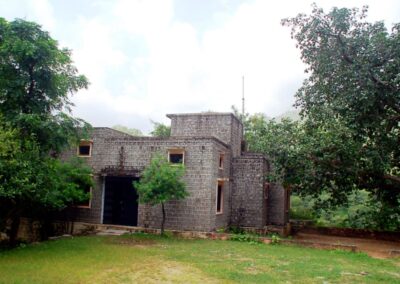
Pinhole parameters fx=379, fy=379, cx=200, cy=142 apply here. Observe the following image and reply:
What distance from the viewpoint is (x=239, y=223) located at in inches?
730

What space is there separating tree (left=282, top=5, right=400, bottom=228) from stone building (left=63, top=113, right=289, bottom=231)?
416 centimetres

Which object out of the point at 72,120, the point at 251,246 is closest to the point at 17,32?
the point at 72,120

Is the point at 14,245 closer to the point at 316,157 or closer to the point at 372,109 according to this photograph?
the point at 316,157

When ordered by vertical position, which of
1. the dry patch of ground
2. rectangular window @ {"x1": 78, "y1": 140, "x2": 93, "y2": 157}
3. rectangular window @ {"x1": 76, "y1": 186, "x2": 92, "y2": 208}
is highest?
rectangular window @ {"x1": 78, "y1": 140, "x2": 93, "y2": 157}

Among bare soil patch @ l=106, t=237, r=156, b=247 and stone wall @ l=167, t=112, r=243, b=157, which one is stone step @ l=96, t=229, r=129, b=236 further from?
stone wall @ l=167, t=112, r=243, b=157

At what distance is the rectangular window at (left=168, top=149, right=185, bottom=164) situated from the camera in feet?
54.4

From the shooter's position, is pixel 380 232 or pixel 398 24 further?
pixel 380 232

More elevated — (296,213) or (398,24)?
(398,24)

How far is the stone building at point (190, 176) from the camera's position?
52.7 feet

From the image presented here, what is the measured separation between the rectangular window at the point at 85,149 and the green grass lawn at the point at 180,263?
4966mm

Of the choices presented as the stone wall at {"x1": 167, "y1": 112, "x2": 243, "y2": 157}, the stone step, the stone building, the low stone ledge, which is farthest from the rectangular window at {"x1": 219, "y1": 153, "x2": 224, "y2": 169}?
the stone step

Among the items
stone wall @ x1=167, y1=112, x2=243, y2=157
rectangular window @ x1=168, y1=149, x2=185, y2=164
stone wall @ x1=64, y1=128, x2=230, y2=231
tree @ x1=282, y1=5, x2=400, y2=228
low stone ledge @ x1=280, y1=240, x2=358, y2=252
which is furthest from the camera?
stone wall @ x1=167, y1=112, x2=243, y2=157

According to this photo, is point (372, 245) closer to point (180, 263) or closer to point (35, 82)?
point (180, 263)

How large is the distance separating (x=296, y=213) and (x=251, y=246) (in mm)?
12639
